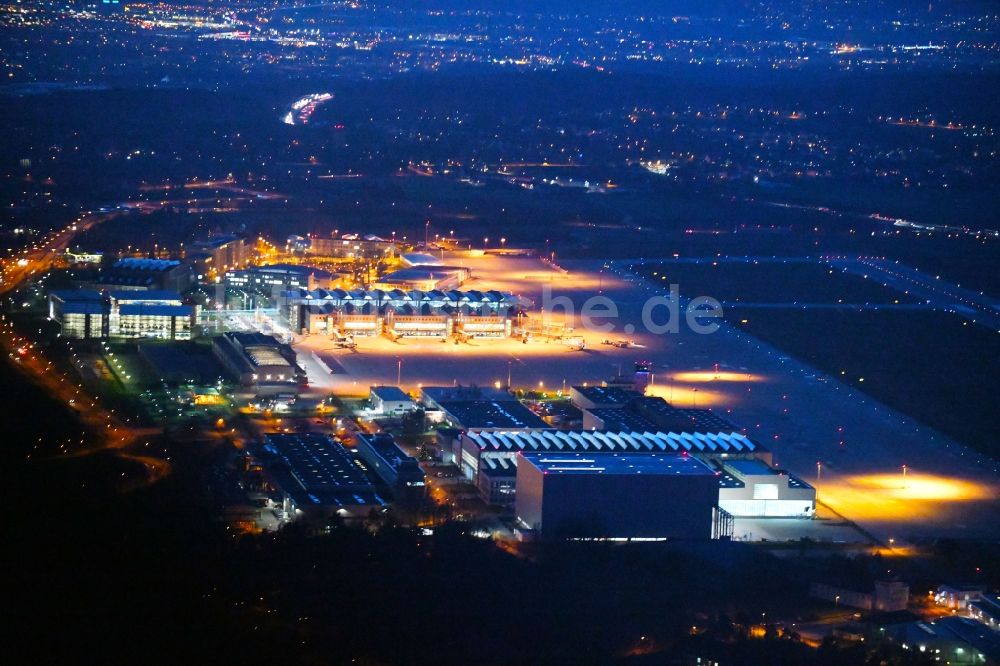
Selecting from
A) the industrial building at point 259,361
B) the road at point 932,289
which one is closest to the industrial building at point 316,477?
the industrial building at point 259,361

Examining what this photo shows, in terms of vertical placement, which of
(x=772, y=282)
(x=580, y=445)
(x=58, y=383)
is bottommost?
(x=772, y=282)

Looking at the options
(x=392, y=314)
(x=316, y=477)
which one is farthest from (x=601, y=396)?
(x=392, y=314)

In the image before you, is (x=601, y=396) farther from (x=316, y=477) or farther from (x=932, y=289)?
(x=932, y=289)

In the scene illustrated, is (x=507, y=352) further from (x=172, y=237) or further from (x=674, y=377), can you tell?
(x=172, y=237)

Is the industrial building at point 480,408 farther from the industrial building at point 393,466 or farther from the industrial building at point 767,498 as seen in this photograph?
the industrial building at point 767,498

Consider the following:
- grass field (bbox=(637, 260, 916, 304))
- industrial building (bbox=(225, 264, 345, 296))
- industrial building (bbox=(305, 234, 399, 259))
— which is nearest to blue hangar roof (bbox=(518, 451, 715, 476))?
industrial building (bbox=(225, 264, 345, 296))

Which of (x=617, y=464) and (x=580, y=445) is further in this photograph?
(x=580, y=445)
